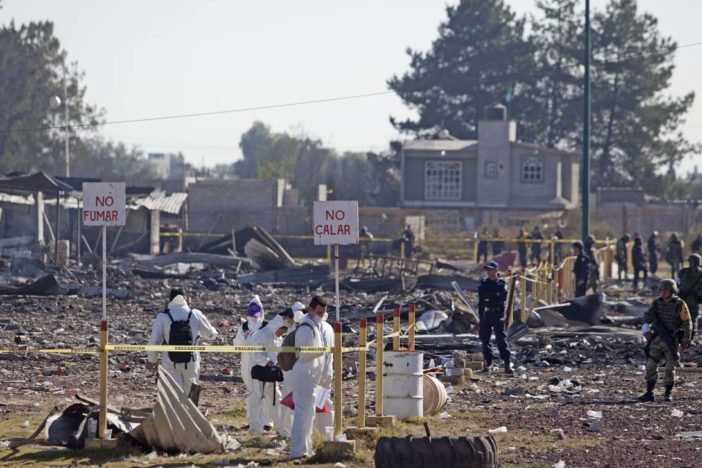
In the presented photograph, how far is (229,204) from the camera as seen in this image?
65.1 m

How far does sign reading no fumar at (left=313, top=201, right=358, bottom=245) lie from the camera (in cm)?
1667

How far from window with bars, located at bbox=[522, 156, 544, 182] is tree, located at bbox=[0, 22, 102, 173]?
31.3 metres

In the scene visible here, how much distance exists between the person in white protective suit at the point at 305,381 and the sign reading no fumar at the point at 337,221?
140 inches

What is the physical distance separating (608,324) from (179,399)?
16.6 meters

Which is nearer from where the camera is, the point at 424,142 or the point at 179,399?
the point at 179,399

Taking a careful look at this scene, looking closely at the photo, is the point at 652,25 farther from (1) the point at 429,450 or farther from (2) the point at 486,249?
(1) the point at 429,450

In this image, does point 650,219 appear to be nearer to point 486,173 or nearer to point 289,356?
point 486,173

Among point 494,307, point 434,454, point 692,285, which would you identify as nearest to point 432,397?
point 434,454

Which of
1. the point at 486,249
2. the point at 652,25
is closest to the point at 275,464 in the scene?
the point at 486,249

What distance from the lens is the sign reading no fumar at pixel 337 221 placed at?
16672 mm

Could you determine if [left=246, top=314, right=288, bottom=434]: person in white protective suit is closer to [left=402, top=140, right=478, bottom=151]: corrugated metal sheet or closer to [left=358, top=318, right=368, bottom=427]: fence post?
[left=358, top=318, right=368, bottom=427]: fence post

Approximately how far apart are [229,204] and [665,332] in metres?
48.8

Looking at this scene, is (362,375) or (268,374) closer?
(362,375)

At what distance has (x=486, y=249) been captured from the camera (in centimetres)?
5144
